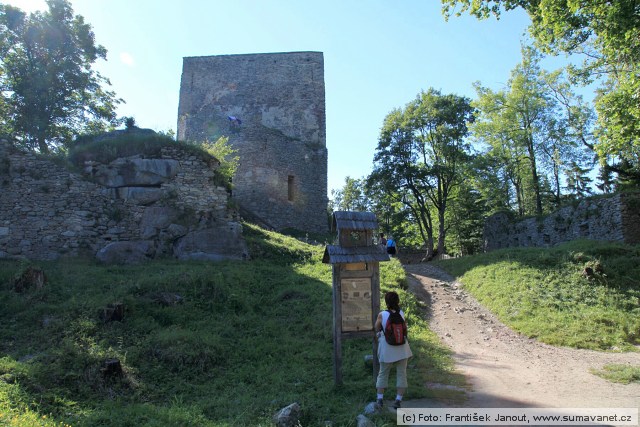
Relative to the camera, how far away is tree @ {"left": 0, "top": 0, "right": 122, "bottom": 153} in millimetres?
18000

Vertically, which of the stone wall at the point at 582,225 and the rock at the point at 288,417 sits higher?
the stone wall at the point at 582,225

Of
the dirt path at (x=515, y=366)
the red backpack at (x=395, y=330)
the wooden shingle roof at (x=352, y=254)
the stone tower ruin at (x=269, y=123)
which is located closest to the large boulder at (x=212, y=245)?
the dirt path at (x=515, y=366)

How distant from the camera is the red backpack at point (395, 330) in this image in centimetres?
538

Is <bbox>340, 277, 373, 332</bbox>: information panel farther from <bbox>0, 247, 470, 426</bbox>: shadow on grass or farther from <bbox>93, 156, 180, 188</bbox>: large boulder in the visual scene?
<bbox>93, 156, 180, 188</bbox>: large boulder

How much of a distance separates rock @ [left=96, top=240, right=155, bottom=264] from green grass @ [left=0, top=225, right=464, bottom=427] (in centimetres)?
51

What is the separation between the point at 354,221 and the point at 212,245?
713 cm

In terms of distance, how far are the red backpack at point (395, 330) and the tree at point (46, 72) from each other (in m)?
17.8

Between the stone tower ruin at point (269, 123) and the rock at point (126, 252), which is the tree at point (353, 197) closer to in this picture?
the stone tower ruin at point (269, 123)

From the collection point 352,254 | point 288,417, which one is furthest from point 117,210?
point 288,417

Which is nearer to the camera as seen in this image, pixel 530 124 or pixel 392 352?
pixel 392 352

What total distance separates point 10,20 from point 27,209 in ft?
36.4

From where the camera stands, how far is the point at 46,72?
18312 mm

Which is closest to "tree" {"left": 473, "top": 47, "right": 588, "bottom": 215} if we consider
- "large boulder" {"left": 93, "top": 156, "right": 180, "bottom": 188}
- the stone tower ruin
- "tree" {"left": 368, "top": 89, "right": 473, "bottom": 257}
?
"tree" {"left": 368, "top": 89, "right": 473, "bottom": 257}

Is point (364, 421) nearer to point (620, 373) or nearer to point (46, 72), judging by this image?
point (620, 373)
